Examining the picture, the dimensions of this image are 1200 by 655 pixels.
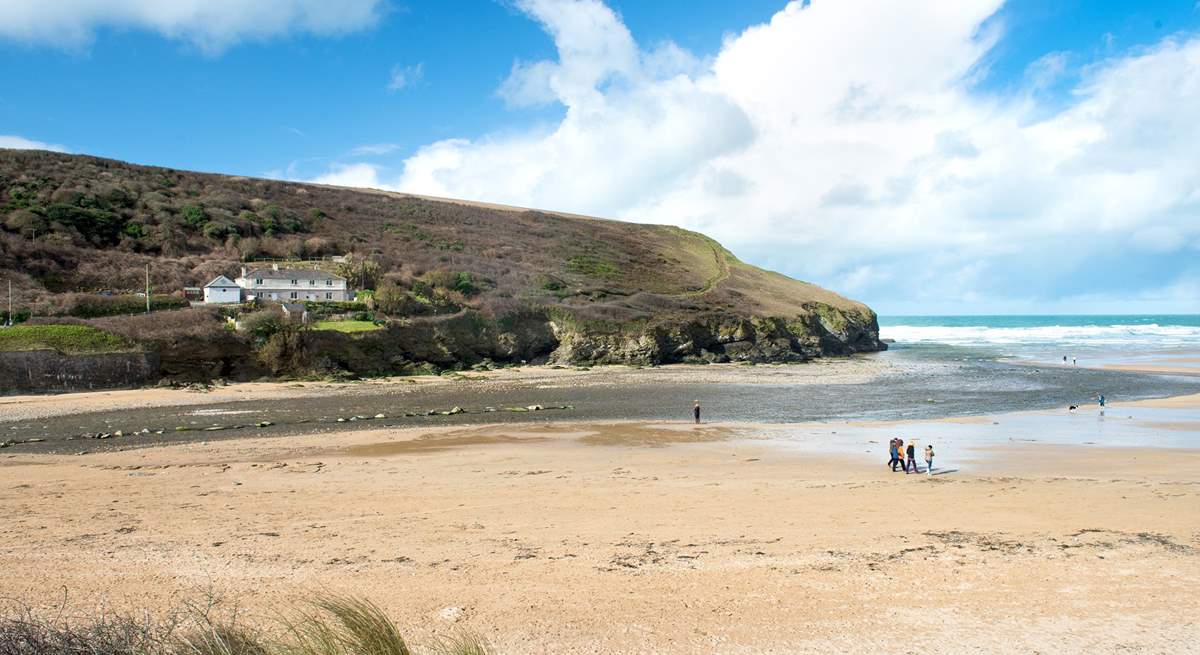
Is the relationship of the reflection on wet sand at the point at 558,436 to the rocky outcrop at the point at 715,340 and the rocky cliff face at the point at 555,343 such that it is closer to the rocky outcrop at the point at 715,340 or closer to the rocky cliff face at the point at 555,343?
the rocky cliff face at the point at 555,343

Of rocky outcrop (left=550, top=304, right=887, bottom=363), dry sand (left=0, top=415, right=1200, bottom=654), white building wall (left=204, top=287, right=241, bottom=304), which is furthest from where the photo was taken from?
rocky outcrop (left=550, top=304, right=887, bottom=363)

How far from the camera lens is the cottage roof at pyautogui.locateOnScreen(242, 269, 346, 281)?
5475 cm

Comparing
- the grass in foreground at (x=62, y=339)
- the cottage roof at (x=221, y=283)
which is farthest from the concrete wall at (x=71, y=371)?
the cottage roof at (x=221, y=283)

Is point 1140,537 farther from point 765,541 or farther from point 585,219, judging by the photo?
point 585,219

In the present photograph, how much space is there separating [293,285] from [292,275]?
84cm

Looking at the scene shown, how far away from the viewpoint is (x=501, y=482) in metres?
16.8

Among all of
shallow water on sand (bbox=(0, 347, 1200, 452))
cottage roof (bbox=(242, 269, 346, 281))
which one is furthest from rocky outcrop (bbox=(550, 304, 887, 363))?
cottage roof (bbox=(242, 269, 346, 281))

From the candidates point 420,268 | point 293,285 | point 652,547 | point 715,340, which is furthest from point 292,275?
point 652,547

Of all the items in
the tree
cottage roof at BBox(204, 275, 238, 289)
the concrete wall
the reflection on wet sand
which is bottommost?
the reflection on wet sand

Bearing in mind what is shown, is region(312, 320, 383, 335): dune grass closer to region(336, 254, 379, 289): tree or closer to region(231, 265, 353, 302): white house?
region(231, 265, 353, 302): white house

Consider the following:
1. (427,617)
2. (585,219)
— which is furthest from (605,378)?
(585,219)

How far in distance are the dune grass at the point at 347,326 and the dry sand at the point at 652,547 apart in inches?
1081

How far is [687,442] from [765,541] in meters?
11.8

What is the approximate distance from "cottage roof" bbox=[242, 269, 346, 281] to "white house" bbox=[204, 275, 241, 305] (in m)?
3.20
